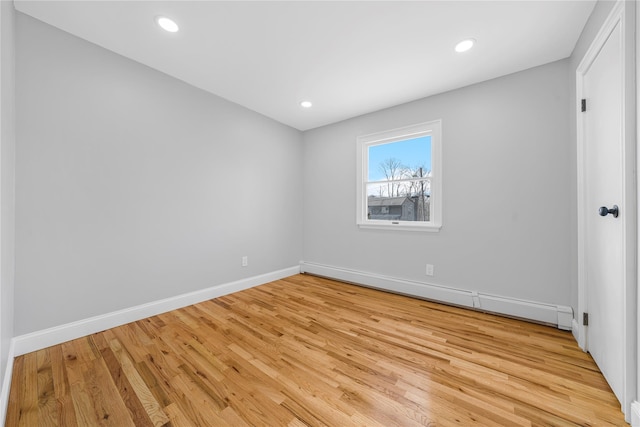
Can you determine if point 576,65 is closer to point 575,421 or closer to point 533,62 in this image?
point 533,62

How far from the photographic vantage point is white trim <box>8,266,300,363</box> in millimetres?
1801

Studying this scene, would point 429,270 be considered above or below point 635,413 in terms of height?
above

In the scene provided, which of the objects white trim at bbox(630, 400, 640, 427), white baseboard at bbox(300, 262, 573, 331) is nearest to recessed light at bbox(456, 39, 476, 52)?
white baseboard at bbox(300, 262, 573, 331)

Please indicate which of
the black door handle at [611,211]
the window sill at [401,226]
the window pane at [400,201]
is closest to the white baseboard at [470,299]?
the window sill at [401,226]

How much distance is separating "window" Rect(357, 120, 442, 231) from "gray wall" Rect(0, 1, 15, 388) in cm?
324

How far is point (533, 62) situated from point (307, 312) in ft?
10.8

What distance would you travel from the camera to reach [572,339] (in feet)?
6.52

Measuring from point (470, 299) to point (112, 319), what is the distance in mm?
3556

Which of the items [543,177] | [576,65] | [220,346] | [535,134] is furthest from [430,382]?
[576,65]

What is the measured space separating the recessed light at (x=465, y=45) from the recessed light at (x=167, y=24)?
231cm

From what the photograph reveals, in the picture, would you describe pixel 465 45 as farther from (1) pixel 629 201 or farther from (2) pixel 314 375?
(2) pixel 314 375

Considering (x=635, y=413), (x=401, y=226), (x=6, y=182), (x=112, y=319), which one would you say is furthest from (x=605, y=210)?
(x=112, y=319)

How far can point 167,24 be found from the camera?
187 cm

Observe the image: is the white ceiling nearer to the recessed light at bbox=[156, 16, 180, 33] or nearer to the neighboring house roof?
the recessed light at bbox=[156, 16, 180, 33]
